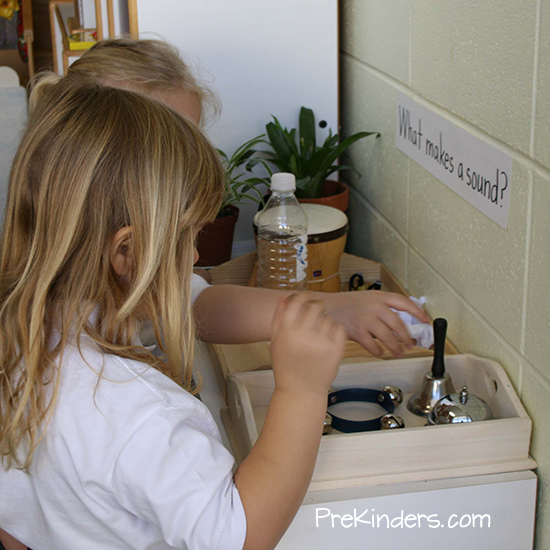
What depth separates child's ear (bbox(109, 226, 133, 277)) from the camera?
0.71m

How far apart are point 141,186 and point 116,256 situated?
0.27ft

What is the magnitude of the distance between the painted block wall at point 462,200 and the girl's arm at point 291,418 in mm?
309

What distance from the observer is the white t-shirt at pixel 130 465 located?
645 millimetres

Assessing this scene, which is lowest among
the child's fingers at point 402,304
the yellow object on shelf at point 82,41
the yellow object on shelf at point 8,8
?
the child's fingers at point 402,304

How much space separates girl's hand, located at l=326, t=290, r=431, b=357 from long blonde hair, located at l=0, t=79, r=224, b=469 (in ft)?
0.97

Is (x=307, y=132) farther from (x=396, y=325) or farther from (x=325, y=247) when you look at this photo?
(x=396, y=325)

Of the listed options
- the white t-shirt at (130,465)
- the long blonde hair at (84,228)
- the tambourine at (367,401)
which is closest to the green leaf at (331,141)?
the tambourine at (367,401)

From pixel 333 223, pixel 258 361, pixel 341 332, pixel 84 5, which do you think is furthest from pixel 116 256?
pixel 84 5

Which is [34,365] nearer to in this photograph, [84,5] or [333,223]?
[333,223]

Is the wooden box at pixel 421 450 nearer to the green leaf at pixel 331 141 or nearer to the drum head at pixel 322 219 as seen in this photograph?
the drum head at pixel 322 219

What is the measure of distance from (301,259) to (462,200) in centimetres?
34

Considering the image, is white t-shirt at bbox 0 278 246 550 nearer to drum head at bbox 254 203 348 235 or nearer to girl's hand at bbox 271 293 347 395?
girl's hand at bbox 271 293 347 395

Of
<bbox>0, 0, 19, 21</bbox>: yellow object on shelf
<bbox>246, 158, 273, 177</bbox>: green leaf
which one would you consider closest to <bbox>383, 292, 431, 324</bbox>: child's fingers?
<bbox>246, 158, 273, 177</bbox>: green leaf

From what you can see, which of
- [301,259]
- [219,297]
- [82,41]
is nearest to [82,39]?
[82,41]
